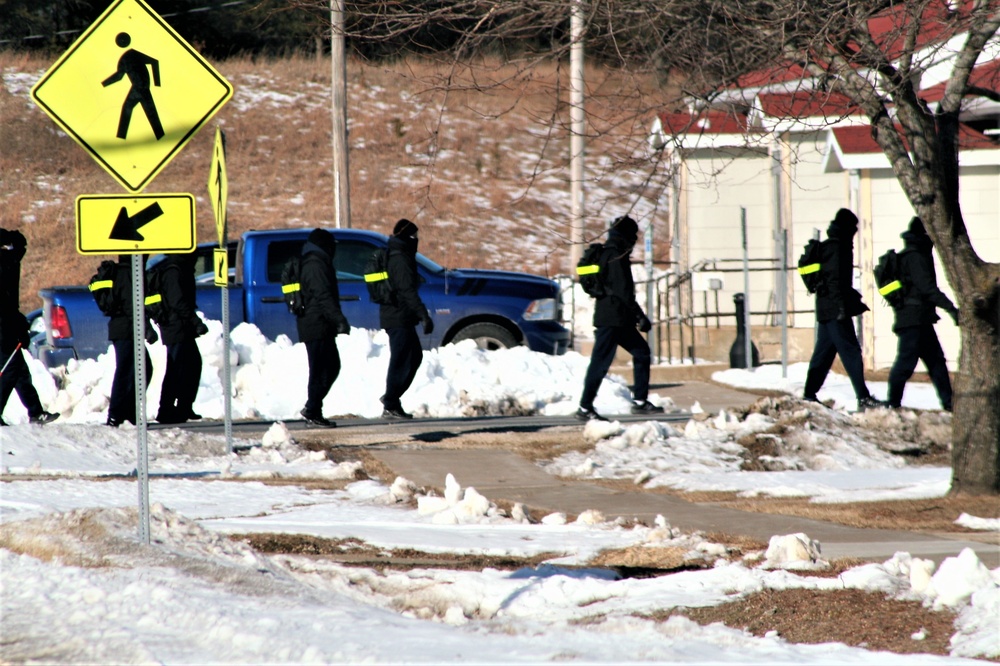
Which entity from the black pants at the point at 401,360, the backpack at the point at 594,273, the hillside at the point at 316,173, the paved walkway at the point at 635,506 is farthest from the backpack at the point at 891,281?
the hillside at the point at 316,173

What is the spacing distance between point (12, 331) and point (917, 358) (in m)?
8.30

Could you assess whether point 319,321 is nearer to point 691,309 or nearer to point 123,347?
point 123,347

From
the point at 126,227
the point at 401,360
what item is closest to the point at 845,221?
the point at 401,360

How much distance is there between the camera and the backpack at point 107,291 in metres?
12.6

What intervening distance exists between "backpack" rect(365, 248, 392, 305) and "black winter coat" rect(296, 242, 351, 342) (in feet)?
1.73

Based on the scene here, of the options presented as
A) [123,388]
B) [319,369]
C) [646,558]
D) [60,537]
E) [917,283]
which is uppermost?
[917,283]

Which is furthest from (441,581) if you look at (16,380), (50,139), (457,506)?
(50,139)

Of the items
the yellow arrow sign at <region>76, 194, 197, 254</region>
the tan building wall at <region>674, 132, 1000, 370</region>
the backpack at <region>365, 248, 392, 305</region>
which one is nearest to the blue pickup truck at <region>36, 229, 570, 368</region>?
the backpack at <region>365, 248, 392, 305</region>

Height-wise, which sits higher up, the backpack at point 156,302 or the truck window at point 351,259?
the truck window at point 351,259

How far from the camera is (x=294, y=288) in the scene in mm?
12320

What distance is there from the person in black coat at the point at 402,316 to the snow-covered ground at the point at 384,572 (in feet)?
6.75

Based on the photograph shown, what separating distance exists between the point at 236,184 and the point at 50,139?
713 cm

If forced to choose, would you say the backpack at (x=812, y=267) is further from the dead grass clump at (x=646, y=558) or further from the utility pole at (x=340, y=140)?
the utility pole at (x=340, y=140)

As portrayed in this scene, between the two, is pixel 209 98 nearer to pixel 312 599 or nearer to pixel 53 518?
pixel 53 518
